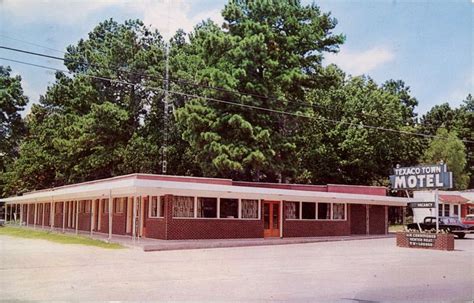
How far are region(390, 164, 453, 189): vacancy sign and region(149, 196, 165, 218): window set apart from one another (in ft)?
35.6

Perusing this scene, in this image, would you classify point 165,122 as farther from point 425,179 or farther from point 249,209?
point 425,179

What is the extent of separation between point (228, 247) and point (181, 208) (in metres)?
2.99

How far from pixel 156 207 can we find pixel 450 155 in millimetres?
42090

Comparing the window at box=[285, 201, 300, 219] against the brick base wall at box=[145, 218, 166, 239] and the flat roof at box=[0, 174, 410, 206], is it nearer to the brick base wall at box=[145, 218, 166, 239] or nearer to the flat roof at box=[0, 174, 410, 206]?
the flat roof at box=[0, 174, 410, 206]

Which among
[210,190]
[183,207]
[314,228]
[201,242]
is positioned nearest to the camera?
[201,242]

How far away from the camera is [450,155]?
5978cm

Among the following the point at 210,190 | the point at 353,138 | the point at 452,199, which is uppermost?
the point at 353,138

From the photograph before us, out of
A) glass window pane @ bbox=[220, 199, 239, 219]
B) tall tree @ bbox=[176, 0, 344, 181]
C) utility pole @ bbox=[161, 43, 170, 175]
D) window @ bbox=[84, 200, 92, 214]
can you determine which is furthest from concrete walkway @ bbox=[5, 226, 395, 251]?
utility pole @ bbox=[161, 43, 170, 175]

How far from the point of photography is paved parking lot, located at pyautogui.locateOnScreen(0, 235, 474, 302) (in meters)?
11.3

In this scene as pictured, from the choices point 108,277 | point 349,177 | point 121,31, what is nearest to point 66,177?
point 121,31

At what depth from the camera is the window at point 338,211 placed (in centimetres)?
3297

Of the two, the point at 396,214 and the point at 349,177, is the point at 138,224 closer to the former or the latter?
the point at 349,177

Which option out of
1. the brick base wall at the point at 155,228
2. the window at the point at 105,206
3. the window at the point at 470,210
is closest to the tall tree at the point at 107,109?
the window at the point at 105,206

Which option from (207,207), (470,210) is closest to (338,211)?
(207,207)
